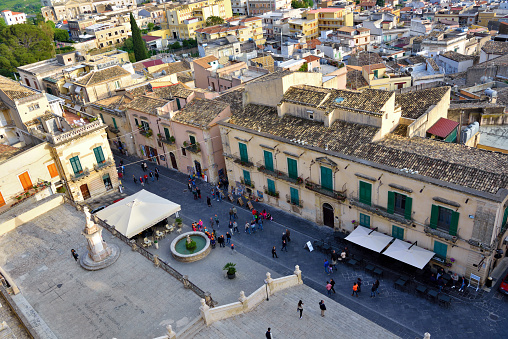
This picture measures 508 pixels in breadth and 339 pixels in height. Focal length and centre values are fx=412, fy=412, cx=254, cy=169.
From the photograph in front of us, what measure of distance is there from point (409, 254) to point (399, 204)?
3.09 m

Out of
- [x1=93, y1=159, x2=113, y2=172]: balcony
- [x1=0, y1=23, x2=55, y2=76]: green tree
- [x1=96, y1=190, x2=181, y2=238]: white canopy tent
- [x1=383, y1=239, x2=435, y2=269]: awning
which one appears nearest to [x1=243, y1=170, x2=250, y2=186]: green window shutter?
[x1=96, y1=190, x2=181, y2=238]: white canopy tent

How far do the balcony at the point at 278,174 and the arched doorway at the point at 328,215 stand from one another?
2.64 meters

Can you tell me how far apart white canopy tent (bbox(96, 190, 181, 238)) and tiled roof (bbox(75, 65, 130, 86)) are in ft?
75.4

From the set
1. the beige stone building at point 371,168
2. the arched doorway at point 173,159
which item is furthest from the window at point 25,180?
the beige stone building at point 371,168

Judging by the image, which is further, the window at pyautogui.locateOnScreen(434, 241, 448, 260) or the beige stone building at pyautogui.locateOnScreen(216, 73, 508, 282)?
the window at pyautogui.locateOnScreen(434, 241, 448, 260)

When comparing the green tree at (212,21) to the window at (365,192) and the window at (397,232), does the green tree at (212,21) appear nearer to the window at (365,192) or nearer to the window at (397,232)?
the window at (365,192)

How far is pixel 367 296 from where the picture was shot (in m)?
24.5

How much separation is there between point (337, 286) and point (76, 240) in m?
16.1

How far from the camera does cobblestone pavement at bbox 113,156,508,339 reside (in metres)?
21.9

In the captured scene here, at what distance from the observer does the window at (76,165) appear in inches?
1382

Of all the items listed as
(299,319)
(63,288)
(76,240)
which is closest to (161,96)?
(76,240)

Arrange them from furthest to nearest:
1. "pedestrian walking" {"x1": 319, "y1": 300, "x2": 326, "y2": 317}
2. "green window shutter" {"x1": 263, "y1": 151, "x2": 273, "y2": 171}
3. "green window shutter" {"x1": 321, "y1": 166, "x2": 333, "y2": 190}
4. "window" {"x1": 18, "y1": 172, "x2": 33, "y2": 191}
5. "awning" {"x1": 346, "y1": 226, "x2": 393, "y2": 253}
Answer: "window" {"x1": 18, "y1": 172, "x2": 33, "y2": 191} → "green window shutter" {"x1": 263, "y1": 151, "x2": 273, "y2": 171} → "green window shutter" {"x1": 321, "y1": 166, "x2": 333, "y2": 190} → "awning" {"x1": 346, "y1": 226, "x2": 393, "y2": 253} → "pedestrian walking" {"x1": 319, "y1": 300, "x2": 326, "y2": 317}

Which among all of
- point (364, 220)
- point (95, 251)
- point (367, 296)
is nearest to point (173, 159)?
point (95, 251)

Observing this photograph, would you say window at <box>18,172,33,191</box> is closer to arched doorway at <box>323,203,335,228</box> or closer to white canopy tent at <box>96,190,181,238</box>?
white canopy tent at <box>96,190,181,238</box>
